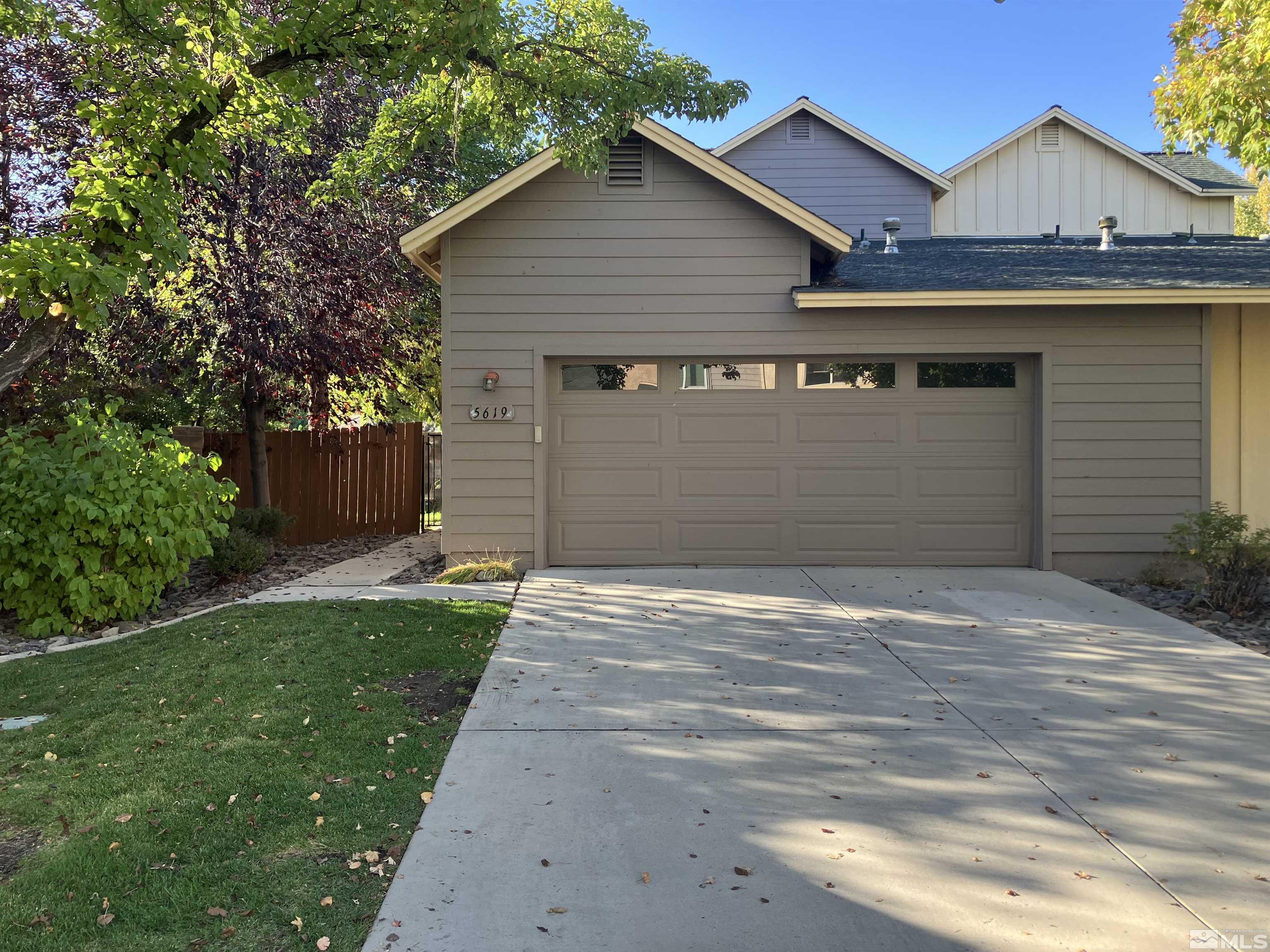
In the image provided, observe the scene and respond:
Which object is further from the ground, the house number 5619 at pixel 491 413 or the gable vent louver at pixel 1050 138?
the gable vent louver at pixel 1050 138

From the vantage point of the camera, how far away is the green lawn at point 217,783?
2814 millimetres

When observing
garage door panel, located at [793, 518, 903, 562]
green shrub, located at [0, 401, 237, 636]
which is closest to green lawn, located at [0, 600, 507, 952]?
green shrub, located at [0, 401, 237, 636]

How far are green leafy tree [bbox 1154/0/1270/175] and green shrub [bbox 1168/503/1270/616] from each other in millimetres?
3440

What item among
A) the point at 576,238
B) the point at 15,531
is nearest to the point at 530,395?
the point at 576,238

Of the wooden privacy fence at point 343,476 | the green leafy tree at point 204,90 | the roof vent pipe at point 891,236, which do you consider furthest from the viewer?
the wooden privacy fence at point 343,476

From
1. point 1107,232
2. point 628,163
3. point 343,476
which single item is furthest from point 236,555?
point 1107,232

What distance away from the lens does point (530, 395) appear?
9164 mm

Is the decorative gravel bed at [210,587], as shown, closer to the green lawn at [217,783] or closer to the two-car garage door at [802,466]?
the green lawn at [217,783]

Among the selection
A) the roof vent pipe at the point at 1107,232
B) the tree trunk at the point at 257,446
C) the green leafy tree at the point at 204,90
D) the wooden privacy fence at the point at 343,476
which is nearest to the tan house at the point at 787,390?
the green leafy tree at the point at 204,90

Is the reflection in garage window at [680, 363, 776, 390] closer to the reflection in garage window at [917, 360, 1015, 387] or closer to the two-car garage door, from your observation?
the two-car garage door

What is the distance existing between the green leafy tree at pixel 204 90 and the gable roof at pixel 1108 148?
8740 mm

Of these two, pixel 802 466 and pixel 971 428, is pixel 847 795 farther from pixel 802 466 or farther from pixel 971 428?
pixel 971 428

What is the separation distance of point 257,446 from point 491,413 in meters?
4.01

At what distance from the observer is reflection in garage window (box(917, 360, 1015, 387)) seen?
9.41 meters
